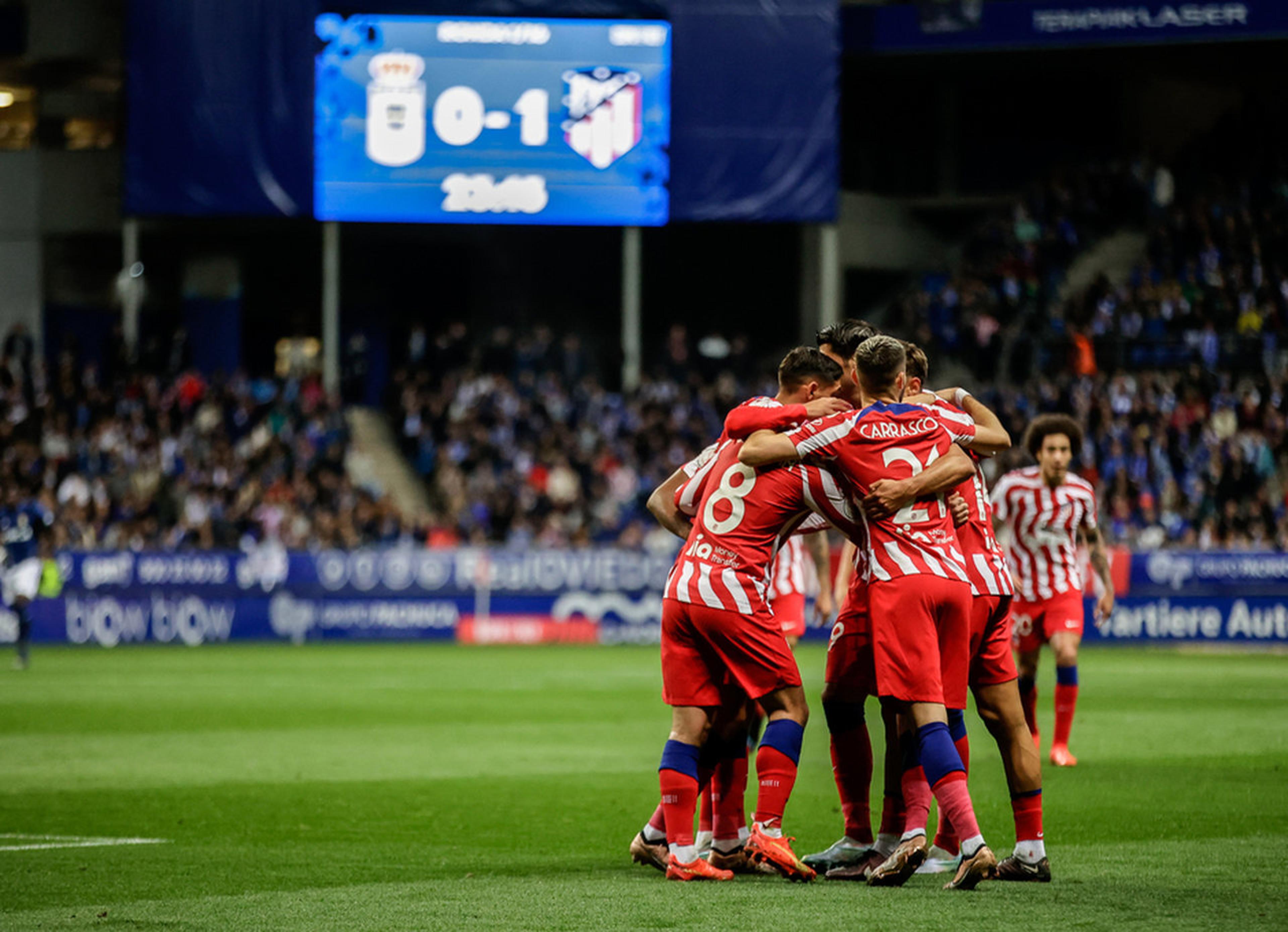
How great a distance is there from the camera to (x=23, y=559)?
22547mm

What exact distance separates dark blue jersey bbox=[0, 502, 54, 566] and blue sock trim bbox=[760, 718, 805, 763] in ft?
53.9

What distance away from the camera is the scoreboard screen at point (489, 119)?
103 ft

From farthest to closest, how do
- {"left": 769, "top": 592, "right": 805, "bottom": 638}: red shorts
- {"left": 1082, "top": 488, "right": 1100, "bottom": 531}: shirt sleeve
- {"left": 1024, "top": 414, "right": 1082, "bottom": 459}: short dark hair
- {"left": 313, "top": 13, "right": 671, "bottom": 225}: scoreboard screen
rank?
1. {"left": 313, "top": 13, "right": 671, "bottom": 225}: scoreboard screen
2. {"left": 1082, "top": 488, "right": 1100, "bottom": 531}: shirt sleeve
3. {"left": 1024, "top": 414, "right": 1082, "bottom": 459}: short dark hair
4. {"left": 769, "top": 592, "right": 805, "bottom": 638}: red shorts

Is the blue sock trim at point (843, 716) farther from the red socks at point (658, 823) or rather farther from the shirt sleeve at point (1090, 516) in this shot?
the shirt sleeve at point (1090, 516)

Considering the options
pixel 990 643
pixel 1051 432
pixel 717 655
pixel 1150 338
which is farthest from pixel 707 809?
pixel 1150 338

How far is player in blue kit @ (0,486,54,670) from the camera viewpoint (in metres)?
22.4

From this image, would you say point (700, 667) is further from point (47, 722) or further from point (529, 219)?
point (529, 219)

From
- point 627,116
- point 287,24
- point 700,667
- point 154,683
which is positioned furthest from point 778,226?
point 700,667

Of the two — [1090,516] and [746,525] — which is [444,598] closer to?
[1090,516]

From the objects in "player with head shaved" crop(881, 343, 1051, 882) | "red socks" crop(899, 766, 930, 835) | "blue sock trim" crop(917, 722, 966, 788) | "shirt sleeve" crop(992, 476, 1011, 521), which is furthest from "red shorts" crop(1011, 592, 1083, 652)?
"blue sock trim" crop(917, 722, 966, 788)

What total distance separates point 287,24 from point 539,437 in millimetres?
8168

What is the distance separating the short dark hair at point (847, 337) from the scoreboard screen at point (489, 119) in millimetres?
23732

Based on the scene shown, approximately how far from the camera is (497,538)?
1214 inches

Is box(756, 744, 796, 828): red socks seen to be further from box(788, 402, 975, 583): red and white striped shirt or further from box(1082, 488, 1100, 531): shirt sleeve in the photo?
box(1082, 488, 1100, 531): shirt sleeve
